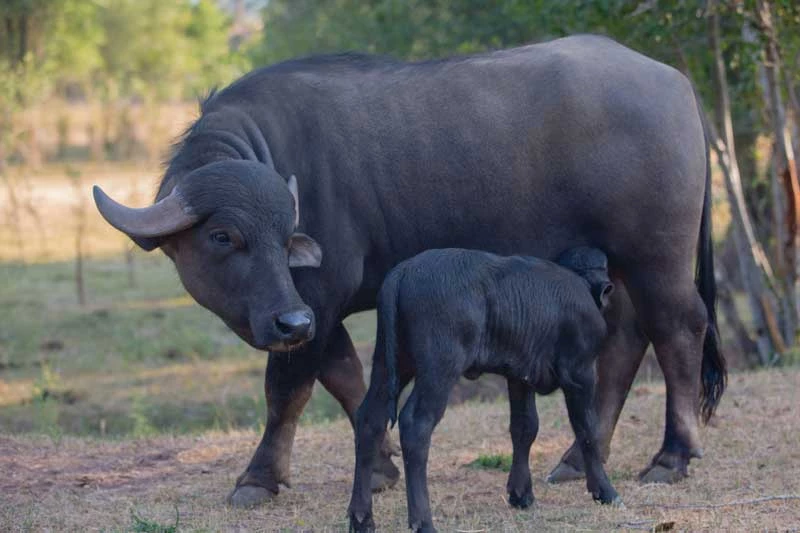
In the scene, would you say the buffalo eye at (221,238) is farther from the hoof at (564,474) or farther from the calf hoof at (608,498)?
the hoof at (564,474)

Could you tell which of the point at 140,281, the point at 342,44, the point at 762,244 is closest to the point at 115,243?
the point at 140,281

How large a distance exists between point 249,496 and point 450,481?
1.13 meters

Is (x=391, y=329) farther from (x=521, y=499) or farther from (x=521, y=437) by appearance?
(x=521, y=499)

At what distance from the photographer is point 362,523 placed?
5.53 meters

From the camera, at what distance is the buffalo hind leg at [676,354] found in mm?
6559

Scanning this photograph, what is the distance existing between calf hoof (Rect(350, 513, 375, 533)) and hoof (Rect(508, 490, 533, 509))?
807 millimetres

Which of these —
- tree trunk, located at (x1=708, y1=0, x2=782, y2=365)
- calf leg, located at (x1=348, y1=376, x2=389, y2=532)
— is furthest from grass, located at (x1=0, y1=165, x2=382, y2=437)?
tree trunk, located at (x1=708, y1=0, x2=782, y2=365)

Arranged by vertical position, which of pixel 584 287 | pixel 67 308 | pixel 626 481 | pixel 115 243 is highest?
pixel 584 287

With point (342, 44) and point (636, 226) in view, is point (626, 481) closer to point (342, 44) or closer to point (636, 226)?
point (636, 226)

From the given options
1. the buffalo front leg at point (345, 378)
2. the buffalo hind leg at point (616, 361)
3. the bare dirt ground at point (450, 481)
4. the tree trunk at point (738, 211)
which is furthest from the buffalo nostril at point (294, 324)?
the tree trunk at point (738, 211)

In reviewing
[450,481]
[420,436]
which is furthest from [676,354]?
[420,436]

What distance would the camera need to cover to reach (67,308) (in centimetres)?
1608

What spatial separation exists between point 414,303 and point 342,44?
1072cm

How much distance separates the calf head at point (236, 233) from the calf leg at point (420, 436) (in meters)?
0.64
